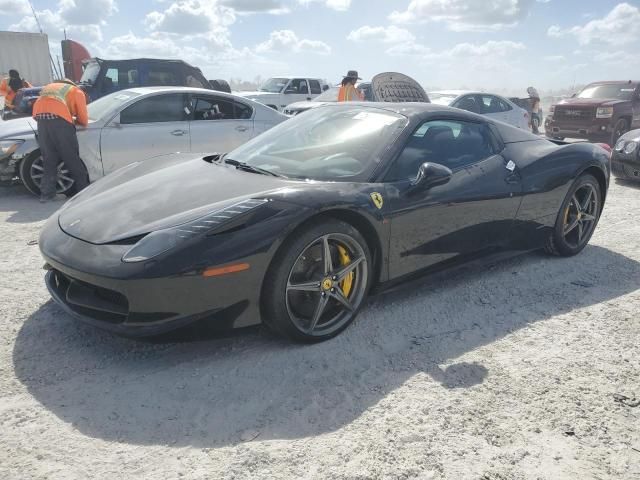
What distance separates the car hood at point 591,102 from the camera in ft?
42.4

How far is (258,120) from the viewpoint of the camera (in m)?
7.58

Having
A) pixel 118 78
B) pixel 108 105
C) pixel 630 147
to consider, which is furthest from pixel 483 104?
pixel 118 78

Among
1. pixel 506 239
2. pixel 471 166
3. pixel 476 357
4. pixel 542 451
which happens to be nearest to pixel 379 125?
pixel 471 166

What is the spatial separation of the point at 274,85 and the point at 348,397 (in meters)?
15.0

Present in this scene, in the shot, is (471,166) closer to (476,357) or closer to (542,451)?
(476,357)

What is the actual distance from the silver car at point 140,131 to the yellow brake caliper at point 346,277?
4.25m

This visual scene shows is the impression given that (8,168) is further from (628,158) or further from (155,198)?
(628,158)

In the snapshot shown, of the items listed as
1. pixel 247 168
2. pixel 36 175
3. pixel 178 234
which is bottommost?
pixel 36 175

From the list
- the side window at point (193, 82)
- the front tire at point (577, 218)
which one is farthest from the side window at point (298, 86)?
the front tire at point (577, 218)

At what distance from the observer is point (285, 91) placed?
52.9ft

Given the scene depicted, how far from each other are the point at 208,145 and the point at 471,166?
4329 mm

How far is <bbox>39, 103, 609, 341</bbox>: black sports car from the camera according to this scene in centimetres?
253

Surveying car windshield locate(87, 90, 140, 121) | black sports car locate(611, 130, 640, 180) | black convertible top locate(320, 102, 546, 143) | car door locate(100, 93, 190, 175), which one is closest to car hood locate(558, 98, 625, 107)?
black sports car locate(611, 130, 640, 180)

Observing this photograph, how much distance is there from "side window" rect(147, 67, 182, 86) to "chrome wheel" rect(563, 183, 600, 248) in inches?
357
